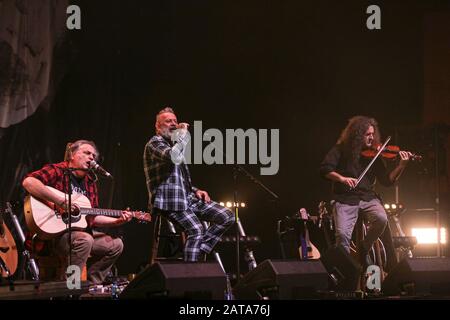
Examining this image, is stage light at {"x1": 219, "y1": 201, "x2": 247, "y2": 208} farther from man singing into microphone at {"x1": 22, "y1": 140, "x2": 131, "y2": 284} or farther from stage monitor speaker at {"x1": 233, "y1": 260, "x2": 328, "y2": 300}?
stage monitor speaker at {"x1": 233, "y1": 260, "x2": 328, "y2": 300}

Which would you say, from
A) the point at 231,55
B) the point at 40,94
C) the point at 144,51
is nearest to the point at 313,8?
the point at 231,55

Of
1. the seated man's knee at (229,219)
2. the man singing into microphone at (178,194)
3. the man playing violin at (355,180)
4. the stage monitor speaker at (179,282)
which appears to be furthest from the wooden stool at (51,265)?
the man playing violin at (355,180)

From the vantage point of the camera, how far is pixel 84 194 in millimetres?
7363

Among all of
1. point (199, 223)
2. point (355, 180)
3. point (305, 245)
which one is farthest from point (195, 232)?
A: point (305, 245)

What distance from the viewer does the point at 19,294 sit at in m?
5.07

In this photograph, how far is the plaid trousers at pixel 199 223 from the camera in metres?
6.68

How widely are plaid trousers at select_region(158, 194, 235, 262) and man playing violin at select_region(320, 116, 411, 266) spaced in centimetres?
117

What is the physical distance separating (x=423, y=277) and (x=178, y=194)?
88.2 inches

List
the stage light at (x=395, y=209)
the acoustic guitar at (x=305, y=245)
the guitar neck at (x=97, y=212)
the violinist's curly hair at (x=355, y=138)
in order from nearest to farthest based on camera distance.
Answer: the guitar neck at (x=97, y=212) < the violinist's curly hair at (x=355, y=138) < the acoustic guitar at (x=305, y=245) < the stage light at (x=395, y=209)

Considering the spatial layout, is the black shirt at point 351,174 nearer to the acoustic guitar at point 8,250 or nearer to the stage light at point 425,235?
the stage light at point 425,235

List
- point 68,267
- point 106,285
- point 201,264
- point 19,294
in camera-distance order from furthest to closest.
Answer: point 106,285 < point 68,267 < point 201,264 < point 19,294

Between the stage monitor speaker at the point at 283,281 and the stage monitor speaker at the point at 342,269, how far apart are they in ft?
1.40
